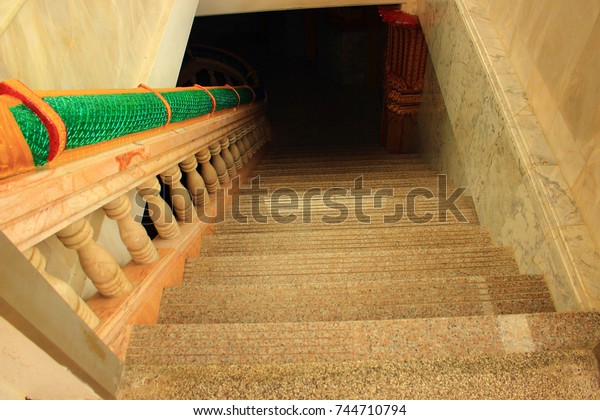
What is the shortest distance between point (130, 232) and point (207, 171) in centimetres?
108

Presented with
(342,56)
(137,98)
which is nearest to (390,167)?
(137,98)

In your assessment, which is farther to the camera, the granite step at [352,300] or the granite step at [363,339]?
the granite step at [352,300]

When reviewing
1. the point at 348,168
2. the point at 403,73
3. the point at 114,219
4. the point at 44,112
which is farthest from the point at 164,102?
the point at 403,73

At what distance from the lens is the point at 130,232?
4.74ft

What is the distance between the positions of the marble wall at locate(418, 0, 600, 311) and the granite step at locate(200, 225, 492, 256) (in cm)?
20

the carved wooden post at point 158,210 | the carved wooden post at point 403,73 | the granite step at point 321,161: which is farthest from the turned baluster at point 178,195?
the carved wooden post at point 403,73

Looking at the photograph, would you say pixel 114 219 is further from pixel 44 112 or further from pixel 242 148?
pixel 242 148

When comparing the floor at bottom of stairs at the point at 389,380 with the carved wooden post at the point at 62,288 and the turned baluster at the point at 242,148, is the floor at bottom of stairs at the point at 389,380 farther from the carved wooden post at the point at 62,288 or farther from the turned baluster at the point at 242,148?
the turned baluster at the point at 242,148

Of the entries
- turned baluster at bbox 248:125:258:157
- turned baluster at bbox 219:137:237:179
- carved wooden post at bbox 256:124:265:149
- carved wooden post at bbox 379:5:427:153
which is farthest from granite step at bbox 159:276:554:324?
carved wooden post at bbox 379:5:427:153

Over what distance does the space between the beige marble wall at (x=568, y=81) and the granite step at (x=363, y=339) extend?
481 millimetres

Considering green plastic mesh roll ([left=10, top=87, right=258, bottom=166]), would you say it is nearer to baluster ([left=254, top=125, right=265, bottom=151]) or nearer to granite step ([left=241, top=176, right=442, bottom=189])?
granite step ([left=241, top=176, right=442, bottom=189])

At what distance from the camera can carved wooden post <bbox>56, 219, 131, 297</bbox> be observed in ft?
3.63

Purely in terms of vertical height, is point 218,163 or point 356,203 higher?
point 218,163

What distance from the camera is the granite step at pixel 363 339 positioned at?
1.16 metres
